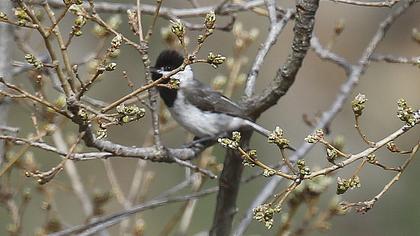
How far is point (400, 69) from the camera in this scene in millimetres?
10219

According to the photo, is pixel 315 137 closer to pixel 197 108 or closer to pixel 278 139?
pixel 278 139

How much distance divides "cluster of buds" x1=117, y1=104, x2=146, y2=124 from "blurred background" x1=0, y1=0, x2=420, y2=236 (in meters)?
2.35

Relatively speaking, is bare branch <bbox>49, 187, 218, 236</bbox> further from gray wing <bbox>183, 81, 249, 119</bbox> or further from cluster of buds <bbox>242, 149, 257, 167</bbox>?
gray wing <bbox>183, 81, 249, 119</bbox>

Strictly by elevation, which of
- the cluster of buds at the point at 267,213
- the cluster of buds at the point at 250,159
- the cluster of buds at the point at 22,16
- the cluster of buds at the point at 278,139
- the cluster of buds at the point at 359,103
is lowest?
the cluster of buds at the point at 267,213

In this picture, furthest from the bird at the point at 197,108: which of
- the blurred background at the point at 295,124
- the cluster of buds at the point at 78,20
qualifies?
the cluster of buds at the point at 78,20

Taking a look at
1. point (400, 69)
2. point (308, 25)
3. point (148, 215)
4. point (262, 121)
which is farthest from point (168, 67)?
point (400, 69)

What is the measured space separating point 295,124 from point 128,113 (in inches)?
280

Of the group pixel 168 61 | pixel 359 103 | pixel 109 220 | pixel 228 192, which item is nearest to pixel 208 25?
pixel 359 103

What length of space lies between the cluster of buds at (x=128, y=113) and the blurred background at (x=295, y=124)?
2.35 meters

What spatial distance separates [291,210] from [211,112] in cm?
155

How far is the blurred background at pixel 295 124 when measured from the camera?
6.55 metres

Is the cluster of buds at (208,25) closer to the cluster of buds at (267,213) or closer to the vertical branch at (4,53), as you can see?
the cluster of buds at (267,213)

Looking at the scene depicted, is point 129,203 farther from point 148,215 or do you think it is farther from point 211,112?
point 148,215

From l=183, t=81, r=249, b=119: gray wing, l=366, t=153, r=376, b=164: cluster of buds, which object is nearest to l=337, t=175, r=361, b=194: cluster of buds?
l=366, t=153, r=376, b=164: cluster of buds
